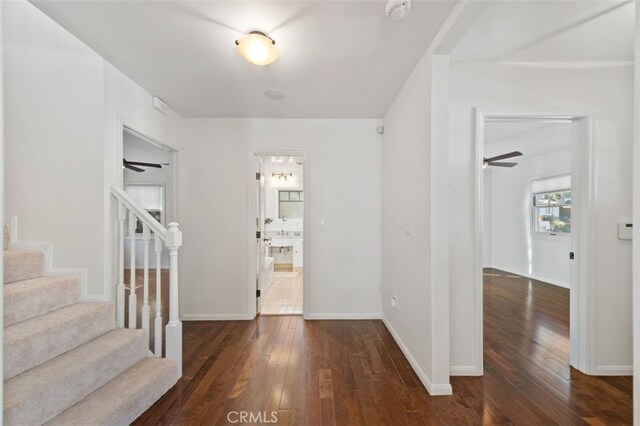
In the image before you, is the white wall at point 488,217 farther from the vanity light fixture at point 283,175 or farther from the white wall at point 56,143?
the white wall at point 56,143

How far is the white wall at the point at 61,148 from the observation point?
187 cm

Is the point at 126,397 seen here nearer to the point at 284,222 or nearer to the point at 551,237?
the point at 284,222

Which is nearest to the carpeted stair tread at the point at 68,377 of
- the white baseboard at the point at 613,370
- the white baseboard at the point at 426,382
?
the white baseboard at the point at 426,382

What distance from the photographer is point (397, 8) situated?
1.48 m

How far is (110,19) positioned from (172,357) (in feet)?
7.76

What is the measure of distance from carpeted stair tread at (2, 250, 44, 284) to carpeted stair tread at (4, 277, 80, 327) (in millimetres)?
46

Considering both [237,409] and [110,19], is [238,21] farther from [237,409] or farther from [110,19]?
[237,409]

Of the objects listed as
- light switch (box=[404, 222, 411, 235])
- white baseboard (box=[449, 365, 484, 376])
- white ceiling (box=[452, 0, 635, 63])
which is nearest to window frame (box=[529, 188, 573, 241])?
white ceiling (box=[452, 0, 635, 63])

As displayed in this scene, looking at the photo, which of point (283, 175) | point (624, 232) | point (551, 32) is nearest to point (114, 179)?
point (551, 32)

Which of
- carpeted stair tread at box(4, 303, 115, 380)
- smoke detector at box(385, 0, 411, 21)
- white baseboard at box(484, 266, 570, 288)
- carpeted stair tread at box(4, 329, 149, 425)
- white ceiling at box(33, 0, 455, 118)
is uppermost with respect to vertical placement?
white ceiling at box(33, 0, 455, 118)

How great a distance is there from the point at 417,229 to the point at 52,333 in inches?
98.3

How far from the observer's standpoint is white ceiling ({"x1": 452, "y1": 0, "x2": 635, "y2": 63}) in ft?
5.29

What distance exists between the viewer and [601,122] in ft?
7.02

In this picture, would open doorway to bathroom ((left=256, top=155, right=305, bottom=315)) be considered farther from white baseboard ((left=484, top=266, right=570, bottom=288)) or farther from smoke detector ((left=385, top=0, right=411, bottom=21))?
white baseboard ((left=484, top=266, right=570, bottom=288))
